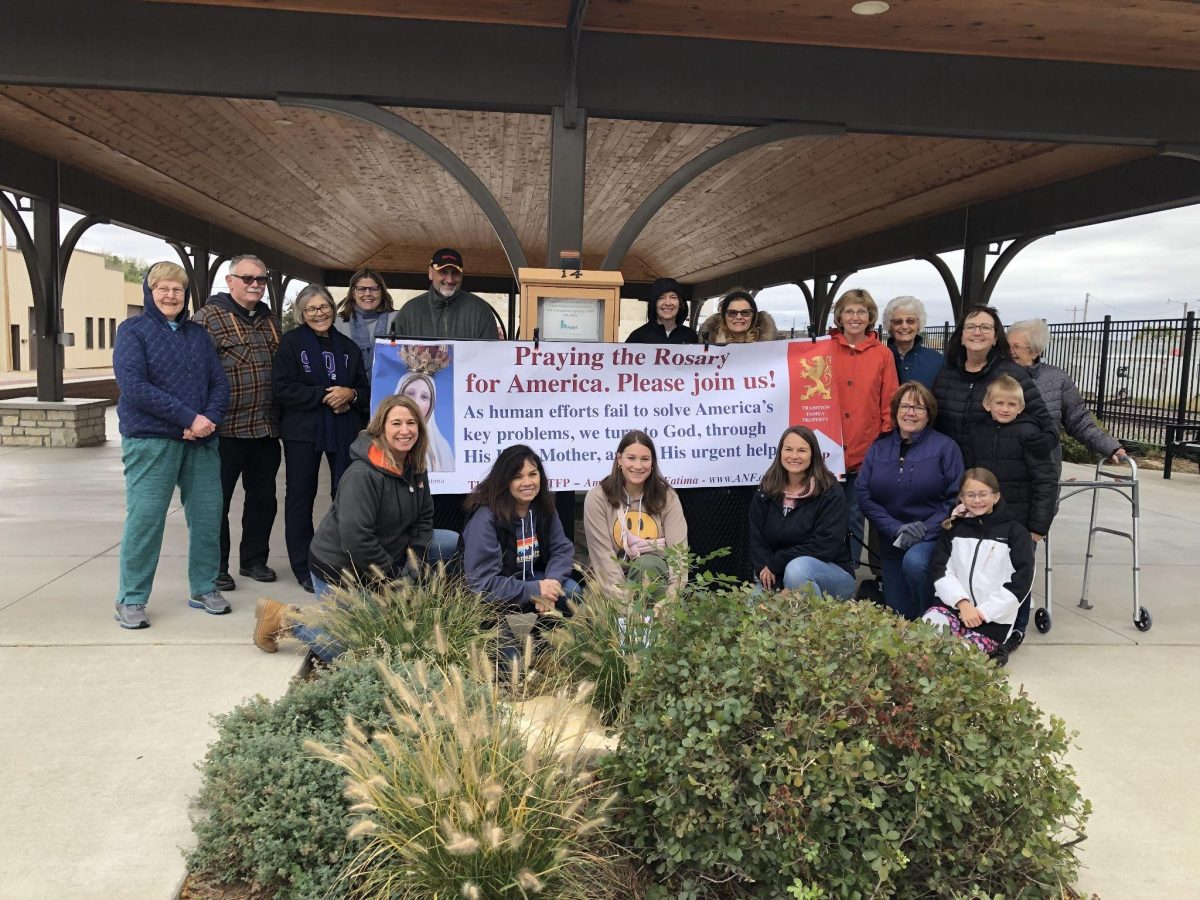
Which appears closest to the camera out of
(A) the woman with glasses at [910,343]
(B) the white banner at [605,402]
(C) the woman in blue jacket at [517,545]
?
(C) the woman in blue jacket at [517,545]

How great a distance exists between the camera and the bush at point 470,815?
6.60 ft

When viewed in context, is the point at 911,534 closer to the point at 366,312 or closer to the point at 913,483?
the point at 913,483

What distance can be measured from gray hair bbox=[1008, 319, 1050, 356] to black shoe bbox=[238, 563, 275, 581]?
175 inches

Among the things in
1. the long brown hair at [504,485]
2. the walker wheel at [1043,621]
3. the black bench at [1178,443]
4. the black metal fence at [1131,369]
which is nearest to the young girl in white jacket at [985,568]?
the walker wheel at [1043,621]

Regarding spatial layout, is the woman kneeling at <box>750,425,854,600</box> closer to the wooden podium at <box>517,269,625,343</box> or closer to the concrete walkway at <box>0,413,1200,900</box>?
the concrete walkway at <box>0,413,1200,900</box>

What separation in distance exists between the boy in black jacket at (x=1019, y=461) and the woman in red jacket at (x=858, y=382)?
0.68m

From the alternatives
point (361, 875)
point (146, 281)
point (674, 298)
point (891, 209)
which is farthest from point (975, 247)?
point (361, 875)

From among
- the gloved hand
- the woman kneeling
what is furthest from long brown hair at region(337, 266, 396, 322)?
the gloved hand

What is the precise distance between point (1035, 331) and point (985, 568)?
1.58 metres

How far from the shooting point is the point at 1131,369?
16969 millimetres

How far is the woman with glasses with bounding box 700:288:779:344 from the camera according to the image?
4.99 meters

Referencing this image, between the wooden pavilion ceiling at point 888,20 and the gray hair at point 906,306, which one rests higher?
the wooden pavilion ceiling at point 888,20

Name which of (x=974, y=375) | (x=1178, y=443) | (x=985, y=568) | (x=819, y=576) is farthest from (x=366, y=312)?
(x=1178, y=443)

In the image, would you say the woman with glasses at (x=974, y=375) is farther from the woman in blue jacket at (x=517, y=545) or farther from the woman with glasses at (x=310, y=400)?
the woman with glasses at (x=310, y=400)
